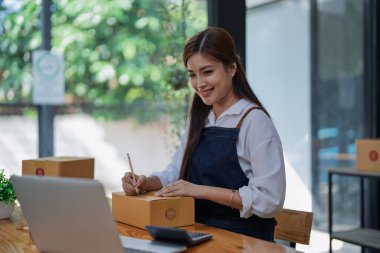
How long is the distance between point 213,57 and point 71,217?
858mm

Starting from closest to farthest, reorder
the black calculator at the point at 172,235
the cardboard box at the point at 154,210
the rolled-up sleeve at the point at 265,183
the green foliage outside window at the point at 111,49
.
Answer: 1. the black calculator at the point at 172,235
2. the cardboard box at the point at 154,210
3. the rolled-up sleeve at the point at 265,183
4. the green foliage outside window at the point at 111,49

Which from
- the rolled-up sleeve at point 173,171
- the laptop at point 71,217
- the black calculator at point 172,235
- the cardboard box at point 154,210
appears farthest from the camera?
the rolled-up sleeve at point 173,171

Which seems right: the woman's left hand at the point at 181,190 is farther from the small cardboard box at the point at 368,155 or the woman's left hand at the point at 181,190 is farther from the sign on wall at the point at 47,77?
the small cardboard box at the point at 368,155

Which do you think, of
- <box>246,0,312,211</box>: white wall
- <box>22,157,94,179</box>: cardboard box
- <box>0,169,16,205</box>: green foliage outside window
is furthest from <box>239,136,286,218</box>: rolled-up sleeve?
<box>246,0,312,211</box>: white wall

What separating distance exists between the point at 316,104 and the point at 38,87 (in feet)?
6.18

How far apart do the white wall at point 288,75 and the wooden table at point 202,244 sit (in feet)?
5.64

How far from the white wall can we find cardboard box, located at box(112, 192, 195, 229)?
1.64 meters

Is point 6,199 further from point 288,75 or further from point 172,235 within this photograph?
point 288,75

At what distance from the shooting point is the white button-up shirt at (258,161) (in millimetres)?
1627

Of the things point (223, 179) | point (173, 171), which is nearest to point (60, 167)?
point (173, 171)

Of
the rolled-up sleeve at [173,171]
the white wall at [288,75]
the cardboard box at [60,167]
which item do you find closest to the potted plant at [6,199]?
the cardboard box at [60,167]

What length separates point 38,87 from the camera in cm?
249

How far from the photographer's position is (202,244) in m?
1.36

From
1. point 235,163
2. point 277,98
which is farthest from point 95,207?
point 277,98
